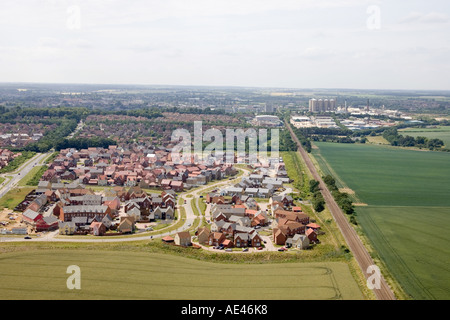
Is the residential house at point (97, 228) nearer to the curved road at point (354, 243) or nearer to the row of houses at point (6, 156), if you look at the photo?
the curved road at point (354, 243)

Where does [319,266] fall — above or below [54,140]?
below

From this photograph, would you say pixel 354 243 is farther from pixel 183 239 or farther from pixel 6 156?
pixel 6 156

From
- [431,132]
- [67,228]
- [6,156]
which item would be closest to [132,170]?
[6,156]

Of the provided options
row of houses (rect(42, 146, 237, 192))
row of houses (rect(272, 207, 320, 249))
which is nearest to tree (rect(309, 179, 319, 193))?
row of houses (rect(272, 207, 320, 249))

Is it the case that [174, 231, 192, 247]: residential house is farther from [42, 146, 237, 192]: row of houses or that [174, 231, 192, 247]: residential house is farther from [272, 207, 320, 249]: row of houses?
[42, 146, 237, 192]: row of houses
